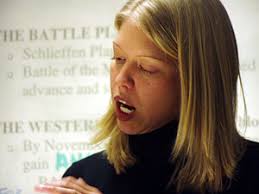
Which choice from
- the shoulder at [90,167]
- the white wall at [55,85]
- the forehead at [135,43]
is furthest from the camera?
the white wall at [55,85]

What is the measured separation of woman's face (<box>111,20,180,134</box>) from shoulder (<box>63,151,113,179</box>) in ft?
0.36

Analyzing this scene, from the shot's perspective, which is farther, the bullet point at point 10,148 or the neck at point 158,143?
the bullet point at point 10,148

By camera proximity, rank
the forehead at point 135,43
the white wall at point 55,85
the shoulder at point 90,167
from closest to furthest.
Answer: the forehead at point 135,43 → the shoulder at point 90,167 → the white wall at point 55,85

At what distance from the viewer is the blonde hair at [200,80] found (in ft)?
2.26

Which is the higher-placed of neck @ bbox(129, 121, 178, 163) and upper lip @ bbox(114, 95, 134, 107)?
upper lip @ bbox(114, 95, 134, 107)

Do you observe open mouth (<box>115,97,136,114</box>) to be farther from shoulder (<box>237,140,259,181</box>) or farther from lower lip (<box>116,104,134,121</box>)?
shoulder (<box>237,140,259,181</box>)

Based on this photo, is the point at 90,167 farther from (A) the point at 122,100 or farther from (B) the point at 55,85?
(B) the point at 55,85

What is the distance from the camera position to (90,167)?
80 cm

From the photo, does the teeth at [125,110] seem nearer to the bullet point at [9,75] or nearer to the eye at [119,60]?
the eye at [119,60]

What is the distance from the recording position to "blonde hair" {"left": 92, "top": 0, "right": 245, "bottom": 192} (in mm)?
689

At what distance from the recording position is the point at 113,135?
32.1 inches

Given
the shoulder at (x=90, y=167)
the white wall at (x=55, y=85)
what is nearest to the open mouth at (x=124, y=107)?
the shoulder at (x=90, y=167)

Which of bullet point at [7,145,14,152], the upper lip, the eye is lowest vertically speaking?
bullet point at [7,145,14,152]

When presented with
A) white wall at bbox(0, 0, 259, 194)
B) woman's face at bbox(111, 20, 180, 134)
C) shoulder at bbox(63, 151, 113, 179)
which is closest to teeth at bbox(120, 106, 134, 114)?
woman's face at bbox(111, 20, 180, 134)
